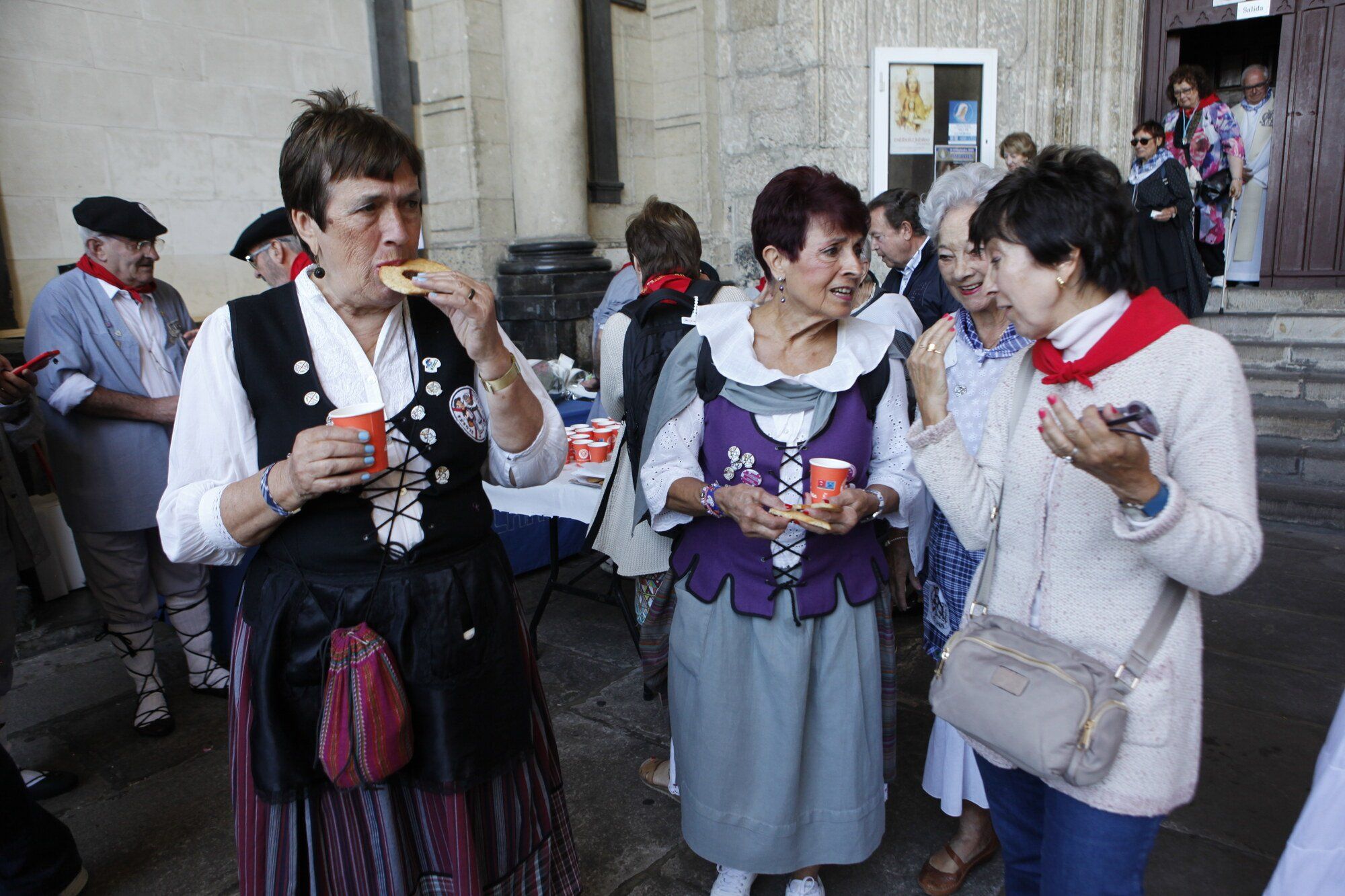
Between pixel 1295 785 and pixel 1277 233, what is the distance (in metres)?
6.59

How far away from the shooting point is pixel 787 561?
86.7 inches

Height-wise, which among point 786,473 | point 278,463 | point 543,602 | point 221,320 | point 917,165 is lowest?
point 543,602

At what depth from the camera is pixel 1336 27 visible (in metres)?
7.16

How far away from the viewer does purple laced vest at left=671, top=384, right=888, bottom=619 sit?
2.19 metres

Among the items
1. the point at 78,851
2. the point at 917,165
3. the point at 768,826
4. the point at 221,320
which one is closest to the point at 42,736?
the point at 78,851

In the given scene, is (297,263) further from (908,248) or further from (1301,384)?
(1301,384)

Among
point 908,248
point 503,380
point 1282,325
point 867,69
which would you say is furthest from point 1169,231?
point 503,380

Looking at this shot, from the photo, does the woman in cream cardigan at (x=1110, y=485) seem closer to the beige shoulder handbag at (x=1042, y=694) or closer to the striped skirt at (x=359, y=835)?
the beige shoulder handbag at (x=1042, y=694)

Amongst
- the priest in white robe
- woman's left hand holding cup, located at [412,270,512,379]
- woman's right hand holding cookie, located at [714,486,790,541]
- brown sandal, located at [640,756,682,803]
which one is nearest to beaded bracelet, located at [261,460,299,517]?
woman's left hand holding cup, located at [412,270,512,379]

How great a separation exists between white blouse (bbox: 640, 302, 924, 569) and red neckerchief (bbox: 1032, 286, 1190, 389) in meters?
0.67

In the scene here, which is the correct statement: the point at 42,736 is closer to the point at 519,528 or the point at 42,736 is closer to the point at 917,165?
the point at 519,528

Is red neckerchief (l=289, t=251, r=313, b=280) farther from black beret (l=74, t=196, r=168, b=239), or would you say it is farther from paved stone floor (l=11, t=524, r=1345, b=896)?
paved stone floor (l=11, t=524, r=1345, b=896)

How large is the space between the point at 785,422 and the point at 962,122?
5815mm

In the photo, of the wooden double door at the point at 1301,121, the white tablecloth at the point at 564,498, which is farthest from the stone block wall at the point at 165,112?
the wooden double door at the point at 1301,121
